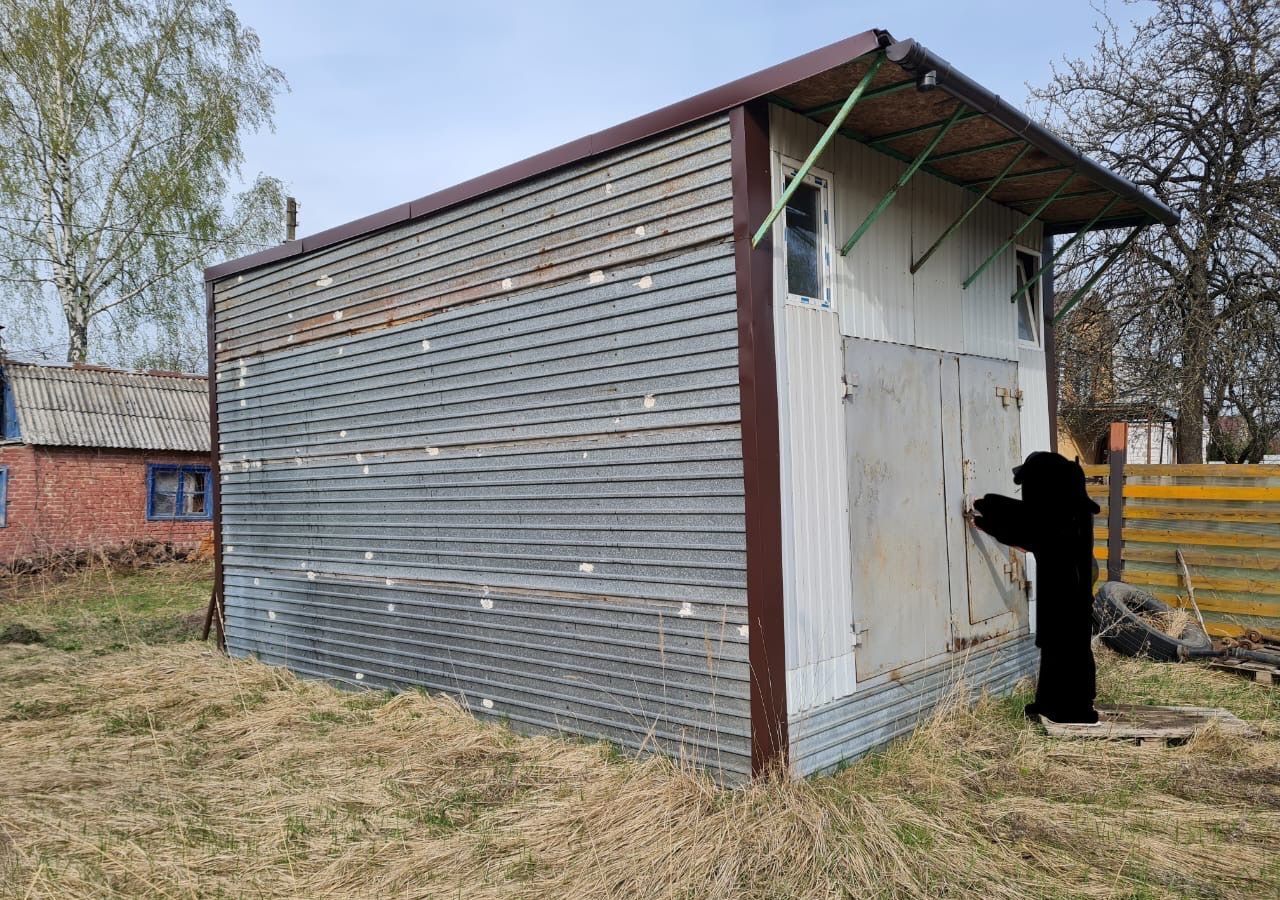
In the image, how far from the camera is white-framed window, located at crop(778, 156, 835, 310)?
17.2 feet

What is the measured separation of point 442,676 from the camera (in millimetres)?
6695

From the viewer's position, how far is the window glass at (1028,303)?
7504 millimetres

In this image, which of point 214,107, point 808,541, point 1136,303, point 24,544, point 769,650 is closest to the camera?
point 769,650

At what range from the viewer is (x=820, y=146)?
463 cm

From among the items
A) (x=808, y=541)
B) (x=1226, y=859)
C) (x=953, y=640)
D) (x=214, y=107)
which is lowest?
(x=1226, y=859)

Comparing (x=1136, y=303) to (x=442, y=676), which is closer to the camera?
(x=442, y=676)

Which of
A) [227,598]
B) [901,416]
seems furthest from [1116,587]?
[227,598]

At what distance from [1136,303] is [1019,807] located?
11482mm

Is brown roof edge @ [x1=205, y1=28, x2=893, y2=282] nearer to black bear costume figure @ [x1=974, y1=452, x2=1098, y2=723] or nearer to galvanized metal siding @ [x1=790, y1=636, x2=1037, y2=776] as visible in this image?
black bear costume figure @ [x1=974, y1=452, x2=1098, y2=723]

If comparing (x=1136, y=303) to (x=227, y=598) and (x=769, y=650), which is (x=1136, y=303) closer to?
(x=769, y=650)

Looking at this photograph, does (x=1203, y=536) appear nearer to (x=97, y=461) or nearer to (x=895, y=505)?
(x=895, y=505)

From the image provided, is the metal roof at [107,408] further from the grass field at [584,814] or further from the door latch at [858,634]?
the door latch at [858,634]

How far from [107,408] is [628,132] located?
1777cm

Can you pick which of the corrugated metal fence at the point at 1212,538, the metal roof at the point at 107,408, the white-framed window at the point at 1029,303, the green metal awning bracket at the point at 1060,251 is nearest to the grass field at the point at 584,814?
the corrugated metal fence at the point at 1212,538
